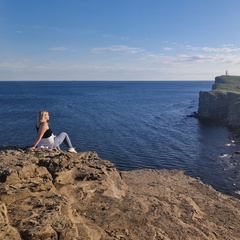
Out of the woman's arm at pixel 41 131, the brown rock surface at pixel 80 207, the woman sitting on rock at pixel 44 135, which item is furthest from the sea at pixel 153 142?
the woman's arm at pixel 41 131

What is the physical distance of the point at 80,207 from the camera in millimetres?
13352

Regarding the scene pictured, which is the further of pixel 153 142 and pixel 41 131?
pixel 153 142

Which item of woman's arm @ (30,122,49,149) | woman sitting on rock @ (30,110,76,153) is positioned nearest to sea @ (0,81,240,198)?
woman sitting on rock @ (30,110,76,153)

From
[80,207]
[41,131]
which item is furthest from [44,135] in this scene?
[80,207]

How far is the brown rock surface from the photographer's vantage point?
396 inches

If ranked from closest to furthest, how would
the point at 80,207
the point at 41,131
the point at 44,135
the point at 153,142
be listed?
1. the point at 80,207
2. the point at 41,131
3. the point at 44,135
4. the point at 153,142

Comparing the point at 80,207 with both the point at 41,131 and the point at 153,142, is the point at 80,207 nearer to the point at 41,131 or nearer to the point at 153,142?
the point at 41,131

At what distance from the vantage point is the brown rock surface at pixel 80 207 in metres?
10.0

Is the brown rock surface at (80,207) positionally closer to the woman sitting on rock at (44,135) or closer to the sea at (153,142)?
the woman sitting on rock at (44,135)

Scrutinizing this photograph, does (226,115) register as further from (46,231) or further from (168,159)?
(46,231)

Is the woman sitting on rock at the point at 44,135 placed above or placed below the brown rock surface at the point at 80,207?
above

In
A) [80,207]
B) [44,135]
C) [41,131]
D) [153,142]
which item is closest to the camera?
[80,207]

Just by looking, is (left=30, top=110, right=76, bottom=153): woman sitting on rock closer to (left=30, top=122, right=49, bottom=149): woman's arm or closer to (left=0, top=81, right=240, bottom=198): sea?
(left=30, top=122, right=49, bottom=149): woman's arm

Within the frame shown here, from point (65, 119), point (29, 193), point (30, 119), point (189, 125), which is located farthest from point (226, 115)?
point (29, 193)
